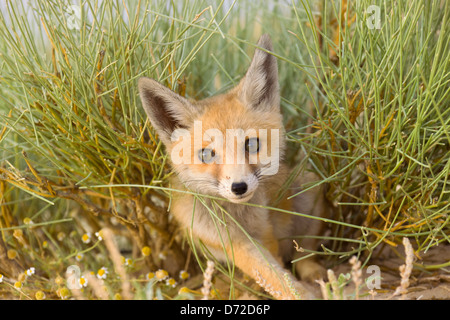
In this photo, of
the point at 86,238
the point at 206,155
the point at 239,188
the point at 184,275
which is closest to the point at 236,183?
the point at 239,188

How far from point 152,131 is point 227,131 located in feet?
0.95

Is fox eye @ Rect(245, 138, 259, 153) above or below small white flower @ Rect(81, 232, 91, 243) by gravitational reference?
above

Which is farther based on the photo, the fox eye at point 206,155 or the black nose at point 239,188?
the fox eye at point 206,155

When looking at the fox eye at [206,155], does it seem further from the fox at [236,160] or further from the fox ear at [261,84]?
the fox ear at [261,84]

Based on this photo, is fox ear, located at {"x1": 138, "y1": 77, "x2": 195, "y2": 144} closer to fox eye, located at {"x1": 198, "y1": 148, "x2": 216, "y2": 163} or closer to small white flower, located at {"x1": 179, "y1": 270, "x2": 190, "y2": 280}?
fox eye, located at {"x1": 198, "y1": 148, "x2": 216, "y2": 163}

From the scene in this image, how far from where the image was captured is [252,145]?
1.38m

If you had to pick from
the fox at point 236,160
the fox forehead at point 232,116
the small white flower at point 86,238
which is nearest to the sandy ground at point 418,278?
the fox at point 236,160

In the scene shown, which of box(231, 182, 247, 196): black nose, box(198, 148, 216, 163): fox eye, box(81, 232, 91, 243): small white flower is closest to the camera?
box(231, 182, 247, 196): black nose

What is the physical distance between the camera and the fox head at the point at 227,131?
132 centimetres

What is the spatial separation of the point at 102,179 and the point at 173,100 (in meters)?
0.39

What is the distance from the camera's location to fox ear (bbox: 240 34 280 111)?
4.57 feet

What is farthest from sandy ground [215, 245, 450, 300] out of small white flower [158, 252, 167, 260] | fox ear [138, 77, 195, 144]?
fox ear [138, 77, 195, 144]

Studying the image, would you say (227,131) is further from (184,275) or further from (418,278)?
(418,278)
